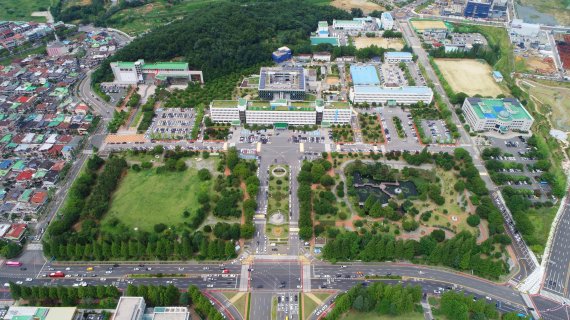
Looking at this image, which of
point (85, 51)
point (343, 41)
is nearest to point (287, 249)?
point (343, 41)

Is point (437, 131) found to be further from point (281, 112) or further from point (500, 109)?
point (281, 112)

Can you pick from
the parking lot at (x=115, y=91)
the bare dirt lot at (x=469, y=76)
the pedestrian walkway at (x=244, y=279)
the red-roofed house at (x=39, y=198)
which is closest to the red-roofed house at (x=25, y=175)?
the red-roofed house at (x=39, y=198)

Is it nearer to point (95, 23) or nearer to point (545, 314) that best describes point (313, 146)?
point (545, 314)

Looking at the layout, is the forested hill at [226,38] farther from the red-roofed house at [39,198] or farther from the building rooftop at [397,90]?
the red-roofed house at [39,198]

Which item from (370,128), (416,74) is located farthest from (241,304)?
(416,74)

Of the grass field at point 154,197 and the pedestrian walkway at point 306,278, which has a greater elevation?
the grass field at point 154,197
